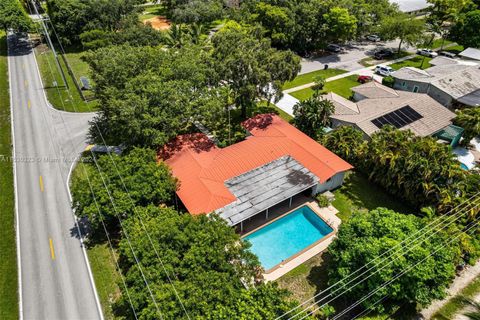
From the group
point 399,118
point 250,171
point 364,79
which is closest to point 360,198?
point 250,171

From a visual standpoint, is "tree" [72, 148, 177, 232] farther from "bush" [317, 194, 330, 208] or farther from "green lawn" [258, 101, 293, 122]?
"green lawn" [258, 101, 293, 122]

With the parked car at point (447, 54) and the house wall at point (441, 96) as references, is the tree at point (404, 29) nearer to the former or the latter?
the parked car at point (447, 54)

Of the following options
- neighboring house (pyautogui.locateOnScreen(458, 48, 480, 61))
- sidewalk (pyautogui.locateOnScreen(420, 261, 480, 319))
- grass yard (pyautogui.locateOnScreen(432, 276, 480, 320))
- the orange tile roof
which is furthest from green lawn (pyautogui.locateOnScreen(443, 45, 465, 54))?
grass yard (pyautogui.locateOnScreen(432, 276, 480, 320))

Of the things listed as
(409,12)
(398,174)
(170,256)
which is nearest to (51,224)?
(170,256)

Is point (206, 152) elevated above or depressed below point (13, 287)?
above

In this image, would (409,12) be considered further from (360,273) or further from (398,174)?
(360,273)

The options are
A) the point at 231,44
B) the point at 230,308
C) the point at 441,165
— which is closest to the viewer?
the point at 230,308

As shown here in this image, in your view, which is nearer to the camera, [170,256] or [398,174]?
[170,256]
